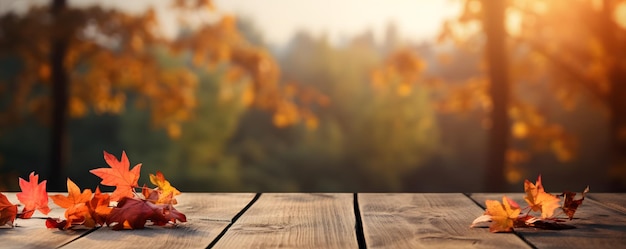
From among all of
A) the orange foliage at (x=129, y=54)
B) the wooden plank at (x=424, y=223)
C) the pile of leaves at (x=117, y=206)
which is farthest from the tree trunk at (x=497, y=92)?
the pile of leaves at (x=117, y=206)

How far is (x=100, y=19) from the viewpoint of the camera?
38.8 ft

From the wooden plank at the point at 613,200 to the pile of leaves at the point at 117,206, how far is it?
116cm

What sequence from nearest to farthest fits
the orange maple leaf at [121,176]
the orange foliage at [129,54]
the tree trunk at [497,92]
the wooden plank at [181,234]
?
the wooden plank at [181,234], the orange maple leaf at [121,176], the tree trunk at [497,92], the orange foliage at [129,54]

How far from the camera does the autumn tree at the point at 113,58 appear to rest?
11.5 m

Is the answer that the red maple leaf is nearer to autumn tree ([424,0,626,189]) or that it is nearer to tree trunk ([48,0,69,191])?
autumn tree ([424,0,626,189])

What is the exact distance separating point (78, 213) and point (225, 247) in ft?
1.43

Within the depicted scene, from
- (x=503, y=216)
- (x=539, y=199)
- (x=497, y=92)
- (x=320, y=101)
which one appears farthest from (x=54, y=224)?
(x=320, y=101)

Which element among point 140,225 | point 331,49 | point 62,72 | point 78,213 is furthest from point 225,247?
point 331,49

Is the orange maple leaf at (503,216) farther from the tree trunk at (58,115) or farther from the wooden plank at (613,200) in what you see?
the tree trunk at (58,115)

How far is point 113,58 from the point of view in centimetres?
1274

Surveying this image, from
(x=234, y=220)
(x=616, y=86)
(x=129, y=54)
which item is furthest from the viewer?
(x=129, y=54)

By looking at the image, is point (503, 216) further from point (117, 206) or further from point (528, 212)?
point (117, 206)

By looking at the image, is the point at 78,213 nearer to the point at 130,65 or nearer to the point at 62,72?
the point at 62,72

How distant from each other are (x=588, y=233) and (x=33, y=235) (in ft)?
3.67
